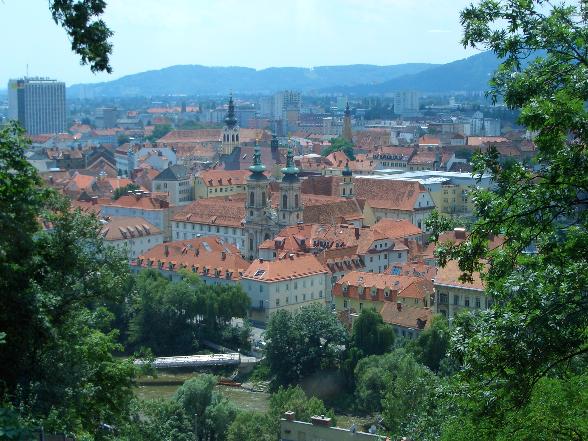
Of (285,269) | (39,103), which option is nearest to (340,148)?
(39,103)

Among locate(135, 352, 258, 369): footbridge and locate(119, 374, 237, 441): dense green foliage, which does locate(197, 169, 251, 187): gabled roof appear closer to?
locate(135, 352, 258, 369): footbridge

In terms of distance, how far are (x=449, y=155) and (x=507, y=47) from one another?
79616mm

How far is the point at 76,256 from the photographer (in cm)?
1198

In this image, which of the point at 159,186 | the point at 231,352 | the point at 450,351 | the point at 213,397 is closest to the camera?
the point at 450,351

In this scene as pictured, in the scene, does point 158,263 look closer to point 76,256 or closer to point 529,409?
point 76,256

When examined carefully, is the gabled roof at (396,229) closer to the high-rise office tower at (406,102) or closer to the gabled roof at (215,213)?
the gabled roof at (215,213)

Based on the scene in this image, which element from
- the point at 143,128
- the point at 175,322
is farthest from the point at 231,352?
the point at 143,128

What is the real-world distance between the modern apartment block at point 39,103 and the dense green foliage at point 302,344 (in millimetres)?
110108

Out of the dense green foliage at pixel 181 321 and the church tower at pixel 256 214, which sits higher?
the church tower at pixel 256 214

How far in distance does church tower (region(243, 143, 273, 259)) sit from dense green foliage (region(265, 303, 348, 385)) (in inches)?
699

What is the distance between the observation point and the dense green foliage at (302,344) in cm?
3269

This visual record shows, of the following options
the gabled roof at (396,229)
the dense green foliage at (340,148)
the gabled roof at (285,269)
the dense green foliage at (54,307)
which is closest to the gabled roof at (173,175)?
the gabled roof at (396,229)

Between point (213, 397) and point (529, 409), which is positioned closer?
point (529, 409)

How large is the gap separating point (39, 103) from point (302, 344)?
115 m
